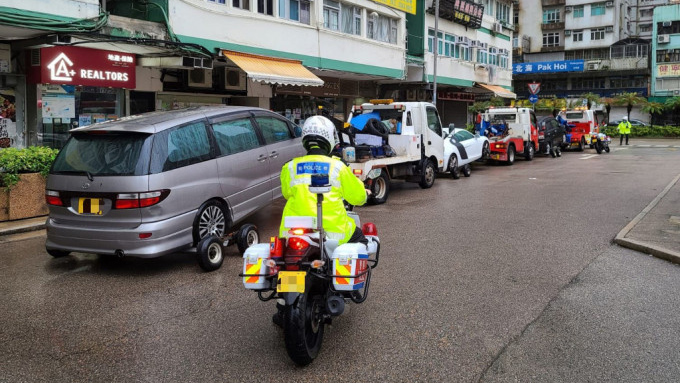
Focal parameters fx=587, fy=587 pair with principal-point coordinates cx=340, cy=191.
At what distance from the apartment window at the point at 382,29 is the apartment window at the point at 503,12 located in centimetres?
1510

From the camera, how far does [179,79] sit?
→ 651 inches

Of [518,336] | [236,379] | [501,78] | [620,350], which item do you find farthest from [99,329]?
[501,78]

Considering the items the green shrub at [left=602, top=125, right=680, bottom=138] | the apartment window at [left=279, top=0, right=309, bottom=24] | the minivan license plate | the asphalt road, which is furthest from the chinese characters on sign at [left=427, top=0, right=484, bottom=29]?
the minivan license plate

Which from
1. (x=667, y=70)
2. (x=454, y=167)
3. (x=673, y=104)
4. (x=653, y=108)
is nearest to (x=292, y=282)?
(x=454, y=167)

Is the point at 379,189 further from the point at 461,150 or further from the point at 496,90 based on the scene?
the point at 496,90

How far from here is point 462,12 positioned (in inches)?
1209

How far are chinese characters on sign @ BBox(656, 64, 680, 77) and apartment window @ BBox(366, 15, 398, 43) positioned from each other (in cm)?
4939

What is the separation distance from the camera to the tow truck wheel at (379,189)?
12.5 m

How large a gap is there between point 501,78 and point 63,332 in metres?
35.1

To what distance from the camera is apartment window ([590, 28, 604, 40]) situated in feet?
220

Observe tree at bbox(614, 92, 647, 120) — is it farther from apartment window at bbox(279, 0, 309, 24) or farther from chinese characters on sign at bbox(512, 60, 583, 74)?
apartment window at bbox(279, 0, 309, 24)

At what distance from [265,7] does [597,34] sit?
60344 millimetres

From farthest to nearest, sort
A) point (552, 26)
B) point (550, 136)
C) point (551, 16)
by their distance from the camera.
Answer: point (551, 16), point (552, 26), point (550, 136)

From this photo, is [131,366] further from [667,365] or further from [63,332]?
[667,365]
